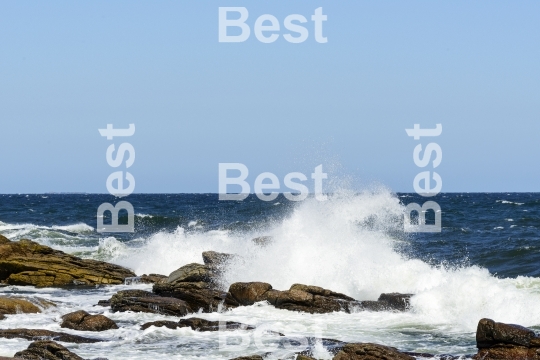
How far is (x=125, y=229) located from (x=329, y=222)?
19.2 metres

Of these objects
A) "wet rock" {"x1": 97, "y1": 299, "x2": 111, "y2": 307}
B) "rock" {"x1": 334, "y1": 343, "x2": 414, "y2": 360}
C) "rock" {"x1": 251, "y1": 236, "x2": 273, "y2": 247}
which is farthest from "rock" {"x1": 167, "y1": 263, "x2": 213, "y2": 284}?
"rock" {"x1": 334, "y1": 343, "x2": 414, "y2": 360}

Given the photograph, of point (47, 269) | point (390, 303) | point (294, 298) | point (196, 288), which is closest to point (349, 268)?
point (390, 303)

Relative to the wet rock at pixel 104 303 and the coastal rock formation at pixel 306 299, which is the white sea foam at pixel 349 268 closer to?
the coastal rock formation at pixel 306 299

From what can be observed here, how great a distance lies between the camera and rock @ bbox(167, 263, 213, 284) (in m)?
17.4

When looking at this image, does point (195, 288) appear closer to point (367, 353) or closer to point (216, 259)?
point (216, 259)

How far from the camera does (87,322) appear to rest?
43.5ft

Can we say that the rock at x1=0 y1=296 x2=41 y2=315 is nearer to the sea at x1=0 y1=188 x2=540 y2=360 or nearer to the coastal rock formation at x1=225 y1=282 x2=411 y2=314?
the sea at x1=0 y1=188 x2=540 y2=360

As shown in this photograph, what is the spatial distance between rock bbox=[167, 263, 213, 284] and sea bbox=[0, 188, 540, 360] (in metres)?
0.53

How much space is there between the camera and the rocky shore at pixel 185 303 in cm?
1081

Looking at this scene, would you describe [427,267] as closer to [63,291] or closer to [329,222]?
[329,222]

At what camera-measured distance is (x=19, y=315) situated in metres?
14.4

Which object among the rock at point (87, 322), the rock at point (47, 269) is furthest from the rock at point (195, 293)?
the rock at point (47, 269)

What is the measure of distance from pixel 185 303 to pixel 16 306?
3054 millimetres

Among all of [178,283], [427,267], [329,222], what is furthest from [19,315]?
[329,222]
